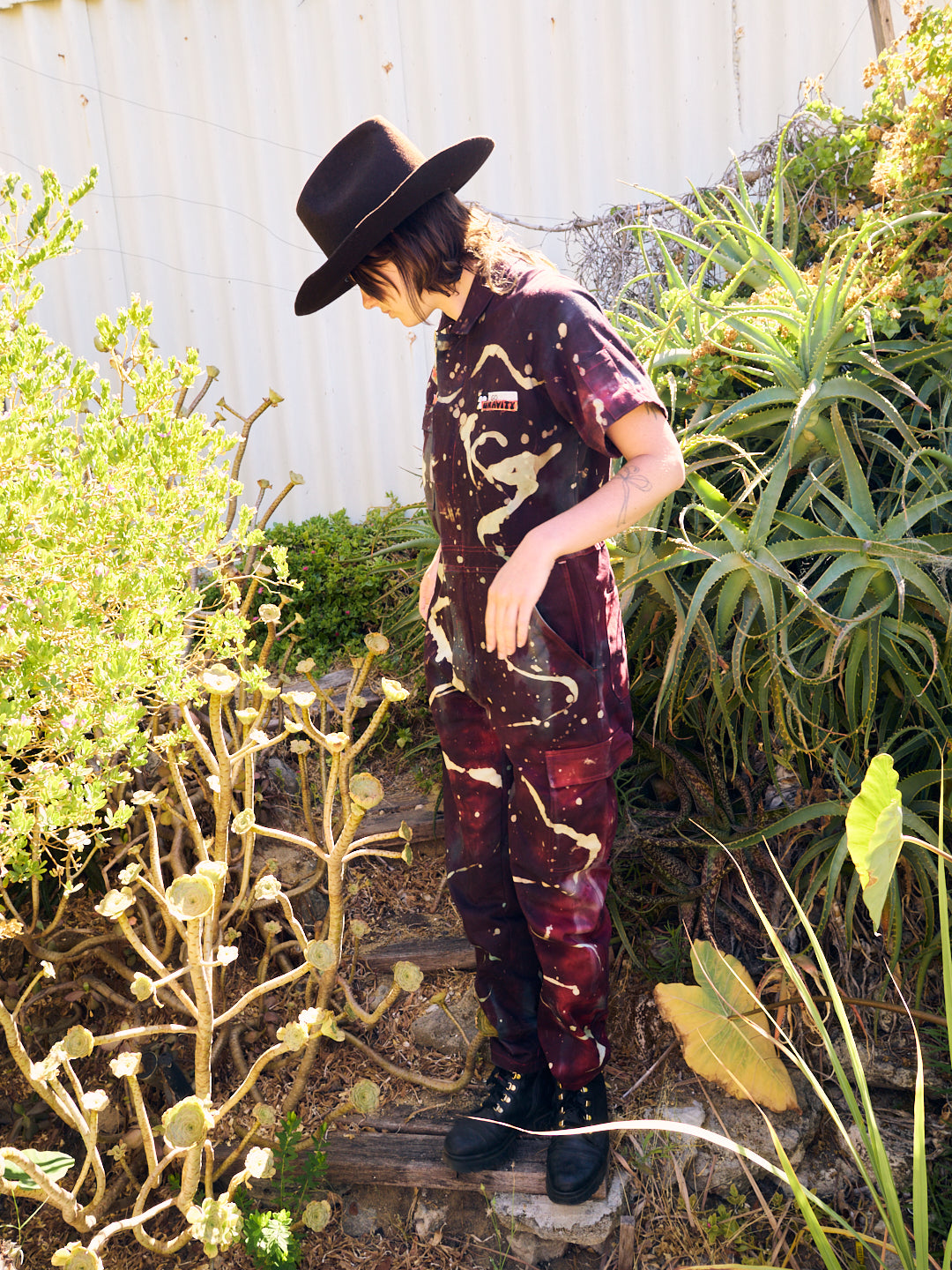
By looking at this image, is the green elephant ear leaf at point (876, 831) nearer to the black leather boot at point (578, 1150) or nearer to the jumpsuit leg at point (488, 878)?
the jumpsuit leg at point (488, 878)

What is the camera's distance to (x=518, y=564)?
5.77ft

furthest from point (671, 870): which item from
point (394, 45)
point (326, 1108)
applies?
point (394, 45)

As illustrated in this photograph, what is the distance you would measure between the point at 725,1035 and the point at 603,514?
52.8 inches

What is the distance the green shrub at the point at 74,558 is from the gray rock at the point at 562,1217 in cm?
135

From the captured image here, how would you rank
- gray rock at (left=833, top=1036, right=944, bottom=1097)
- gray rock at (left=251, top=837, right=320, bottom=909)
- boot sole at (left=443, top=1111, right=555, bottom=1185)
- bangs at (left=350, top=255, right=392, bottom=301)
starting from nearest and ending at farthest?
bangs at (left=350, top=255, right=392, bottom=301) → boot sole at (left=443, top=1111, right=555, bottom=1185) → gray rock at (left=833, top=1036, right=944, bottom=1097) → gray rock at (left=251, top=837, right=320, bottom=909)

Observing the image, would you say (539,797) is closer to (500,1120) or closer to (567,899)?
(567,899)

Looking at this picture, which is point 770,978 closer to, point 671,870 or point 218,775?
point 671,870

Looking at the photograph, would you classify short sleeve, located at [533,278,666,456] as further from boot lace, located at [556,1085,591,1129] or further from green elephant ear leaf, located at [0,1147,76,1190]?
green elephant ear leaf, located at [0,1147,76,1190]

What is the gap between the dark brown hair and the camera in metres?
1.90

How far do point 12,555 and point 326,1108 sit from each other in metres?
1.68

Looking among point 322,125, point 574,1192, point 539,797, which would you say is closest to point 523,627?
point 539,797

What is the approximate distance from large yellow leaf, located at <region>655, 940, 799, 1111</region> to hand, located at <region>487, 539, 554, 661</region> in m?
0.99

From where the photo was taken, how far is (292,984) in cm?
279

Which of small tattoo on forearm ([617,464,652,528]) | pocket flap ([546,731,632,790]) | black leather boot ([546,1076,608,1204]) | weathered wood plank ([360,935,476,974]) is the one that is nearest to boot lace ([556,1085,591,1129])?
black leather boot ([546,1076,608,1204])
